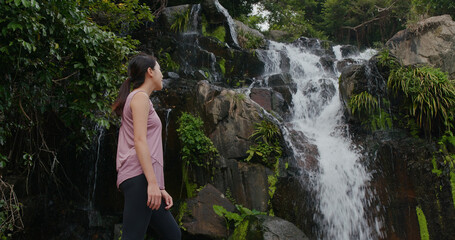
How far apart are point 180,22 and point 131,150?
10.4 m

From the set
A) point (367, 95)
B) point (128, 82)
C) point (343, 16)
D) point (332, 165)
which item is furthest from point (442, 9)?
point (128, 82)

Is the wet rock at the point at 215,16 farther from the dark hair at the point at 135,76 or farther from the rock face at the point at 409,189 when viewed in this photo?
the dark hair at the point at 135,76

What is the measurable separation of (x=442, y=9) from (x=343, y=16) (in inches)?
251

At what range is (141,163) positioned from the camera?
1.84m

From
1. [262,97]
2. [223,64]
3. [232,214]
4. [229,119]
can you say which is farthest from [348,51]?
[232,214]

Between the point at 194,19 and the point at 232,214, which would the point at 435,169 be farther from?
the point at 194,19

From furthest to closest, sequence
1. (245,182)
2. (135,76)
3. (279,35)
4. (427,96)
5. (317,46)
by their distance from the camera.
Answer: (279,35) → (317,46) → (427,96) → (245,182) → (135,76)

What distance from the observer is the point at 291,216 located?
5.23 metres

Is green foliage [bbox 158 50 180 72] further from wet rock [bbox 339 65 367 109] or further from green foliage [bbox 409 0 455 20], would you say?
green foliage [bbox 409 0 455 20]

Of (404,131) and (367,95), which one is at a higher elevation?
(367,95)

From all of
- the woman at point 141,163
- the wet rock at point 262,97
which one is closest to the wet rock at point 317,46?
the wet rock at point 262,97

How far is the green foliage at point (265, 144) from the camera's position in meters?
5.52

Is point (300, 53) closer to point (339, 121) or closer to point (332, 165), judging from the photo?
point (339, 121)

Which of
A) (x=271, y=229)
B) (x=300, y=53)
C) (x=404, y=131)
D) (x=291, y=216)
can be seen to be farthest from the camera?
(x=300, y=53)
